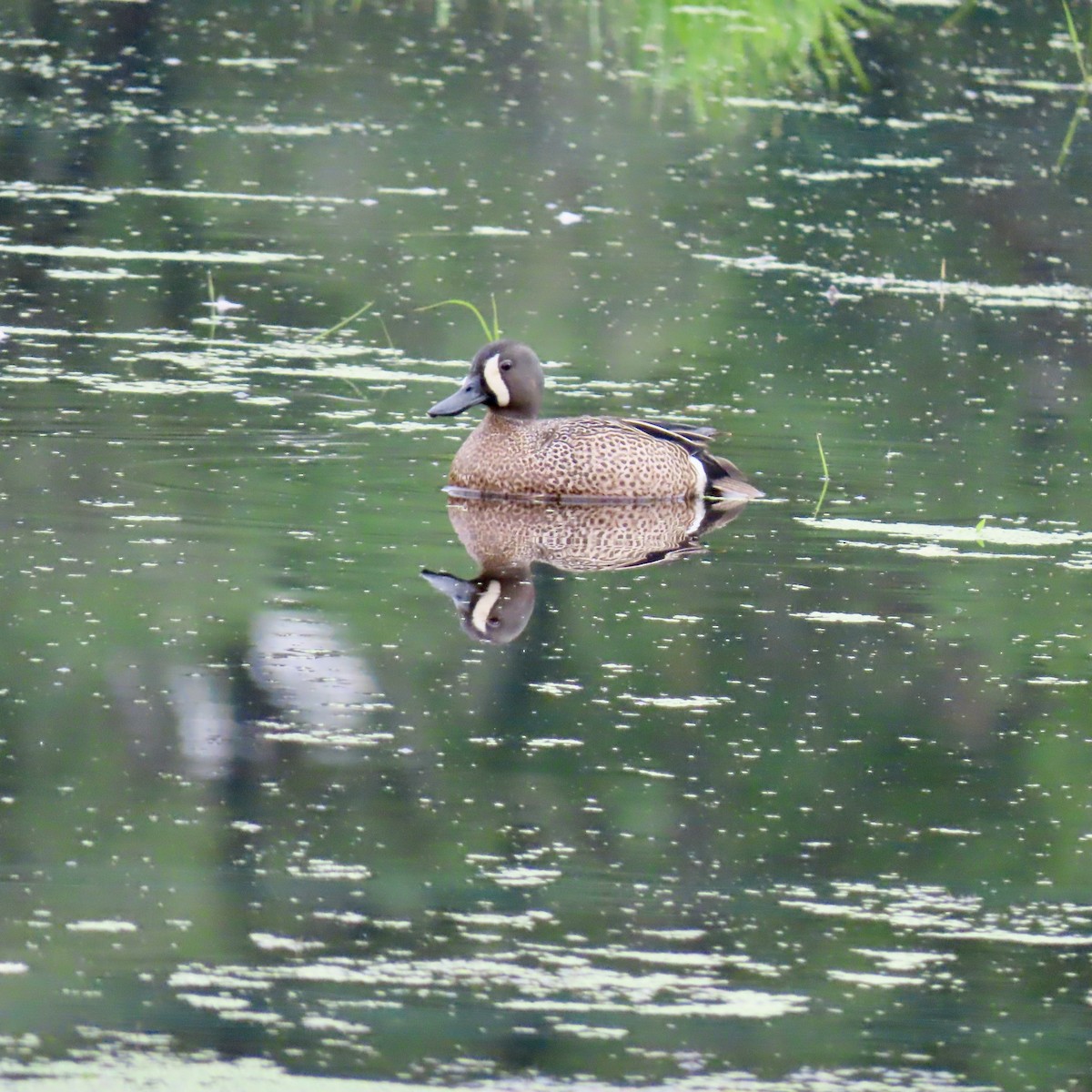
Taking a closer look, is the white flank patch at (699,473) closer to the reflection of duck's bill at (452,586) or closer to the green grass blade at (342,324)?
the reflection of duck's bill at (452,586)

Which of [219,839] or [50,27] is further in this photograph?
[50,27]

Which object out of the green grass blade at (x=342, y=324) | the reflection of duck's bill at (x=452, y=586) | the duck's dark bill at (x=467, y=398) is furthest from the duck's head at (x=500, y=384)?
the reflection of duck's bill at (x=452, y=586)

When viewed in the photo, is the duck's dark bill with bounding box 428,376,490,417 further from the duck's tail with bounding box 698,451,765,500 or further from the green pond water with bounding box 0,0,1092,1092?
the duck's tail with bounding box 698,451,765,500

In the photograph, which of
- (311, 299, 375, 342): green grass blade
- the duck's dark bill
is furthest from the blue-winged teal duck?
(311, 299, 375, 342): green grass blade

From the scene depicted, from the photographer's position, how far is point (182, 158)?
50.9 feet

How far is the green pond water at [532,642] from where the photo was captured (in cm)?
489

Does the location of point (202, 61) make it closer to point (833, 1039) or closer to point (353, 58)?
point (353, 58)

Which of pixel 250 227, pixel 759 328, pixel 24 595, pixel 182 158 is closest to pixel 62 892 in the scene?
pixel 24 595

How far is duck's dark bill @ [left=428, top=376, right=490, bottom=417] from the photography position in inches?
380

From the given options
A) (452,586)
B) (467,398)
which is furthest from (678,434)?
(452,586)

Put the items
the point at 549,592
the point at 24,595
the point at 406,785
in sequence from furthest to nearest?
1. the point at 549,592
2. the point at 24,595
3. the point at 406,785

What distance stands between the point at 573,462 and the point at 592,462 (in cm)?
7

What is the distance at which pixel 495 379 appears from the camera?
9.63m

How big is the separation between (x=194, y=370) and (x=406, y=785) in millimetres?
4994
